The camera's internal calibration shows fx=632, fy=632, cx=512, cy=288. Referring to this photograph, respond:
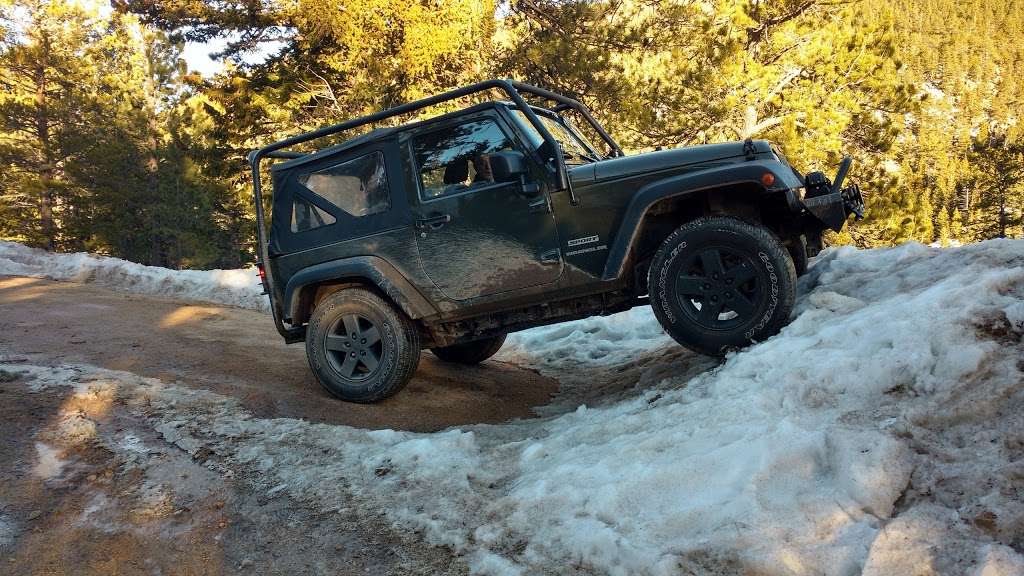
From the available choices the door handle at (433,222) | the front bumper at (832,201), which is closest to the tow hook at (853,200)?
the front bumper at (832,201)

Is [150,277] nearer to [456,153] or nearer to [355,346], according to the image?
[355,346]

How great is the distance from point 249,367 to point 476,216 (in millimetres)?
3096

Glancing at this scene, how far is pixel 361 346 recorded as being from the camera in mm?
5152

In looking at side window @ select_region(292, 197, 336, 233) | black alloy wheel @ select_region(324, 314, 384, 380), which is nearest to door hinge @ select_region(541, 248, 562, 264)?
black alloy wheel @ select_region(324, 314, 384, 380)

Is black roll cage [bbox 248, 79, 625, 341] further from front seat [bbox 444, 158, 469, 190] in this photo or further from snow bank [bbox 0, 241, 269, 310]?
snow bank [bbox 0, 241, 269, 310]

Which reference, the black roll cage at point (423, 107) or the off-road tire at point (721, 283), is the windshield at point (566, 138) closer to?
the black roll cage at point (423, 107)

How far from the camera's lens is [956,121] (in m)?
90.6

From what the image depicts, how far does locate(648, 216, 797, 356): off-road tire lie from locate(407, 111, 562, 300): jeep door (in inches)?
31.6

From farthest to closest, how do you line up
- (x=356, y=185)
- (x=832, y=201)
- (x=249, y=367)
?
(x=249, y=367) → (x=356, y=185) → (x=832, y=201)

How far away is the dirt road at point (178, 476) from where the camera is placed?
276 cm

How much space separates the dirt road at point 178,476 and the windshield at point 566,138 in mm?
2095

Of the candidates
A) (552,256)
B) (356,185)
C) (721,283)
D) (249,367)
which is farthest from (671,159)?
(249,367)

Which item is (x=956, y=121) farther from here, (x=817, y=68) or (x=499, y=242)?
(x=499, y=242)

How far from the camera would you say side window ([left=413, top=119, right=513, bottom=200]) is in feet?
15.4
